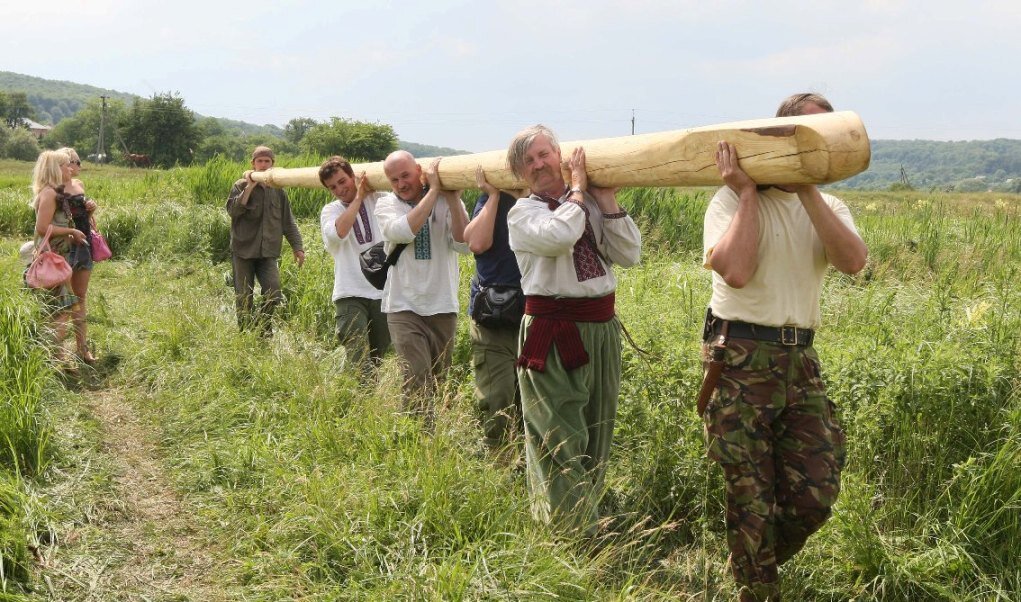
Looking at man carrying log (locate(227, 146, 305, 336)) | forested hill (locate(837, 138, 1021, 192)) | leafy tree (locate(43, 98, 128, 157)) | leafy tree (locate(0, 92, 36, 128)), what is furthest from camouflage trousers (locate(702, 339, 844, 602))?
forested hill (locate(837, 138, 1021, 192))

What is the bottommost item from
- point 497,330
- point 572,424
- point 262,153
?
point 572,424

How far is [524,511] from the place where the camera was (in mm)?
3498

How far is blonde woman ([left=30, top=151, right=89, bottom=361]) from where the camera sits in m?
6.67

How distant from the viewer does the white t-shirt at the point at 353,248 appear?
19.1 feet

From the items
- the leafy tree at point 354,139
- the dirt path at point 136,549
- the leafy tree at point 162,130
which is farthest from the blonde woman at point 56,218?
the leafy tree at point 162,130

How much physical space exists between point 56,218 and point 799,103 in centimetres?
603

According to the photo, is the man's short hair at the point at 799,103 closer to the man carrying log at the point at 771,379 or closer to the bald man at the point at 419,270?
the man carrying log at the point at 771,379

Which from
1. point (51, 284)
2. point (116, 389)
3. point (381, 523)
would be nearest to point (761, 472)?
point (381, 523)

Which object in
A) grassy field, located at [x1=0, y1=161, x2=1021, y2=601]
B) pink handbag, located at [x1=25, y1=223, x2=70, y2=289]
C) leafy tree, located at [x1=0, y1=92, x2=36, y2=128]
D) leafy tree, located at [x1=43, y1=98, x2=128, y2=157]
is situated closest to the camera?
grassy field, located at [x1=0, y1=161, x2=1021, y2=601]

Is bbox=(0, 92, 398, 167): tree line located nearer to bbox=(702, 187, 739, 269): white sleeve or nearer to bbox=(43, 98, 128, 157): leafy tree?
bbox=(43, 98, 128, 157): leafy tree

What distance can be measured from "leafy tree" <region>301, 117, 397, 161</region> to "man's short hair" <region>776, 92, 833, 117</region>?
66.7 metres

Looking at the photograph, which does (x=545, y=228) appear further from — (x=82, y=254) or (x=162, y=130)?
(x=162, y=130)

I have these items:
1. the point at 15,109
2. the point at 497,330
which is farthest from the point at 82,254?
the point at 15,109

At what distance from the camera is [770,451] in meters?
3.19
